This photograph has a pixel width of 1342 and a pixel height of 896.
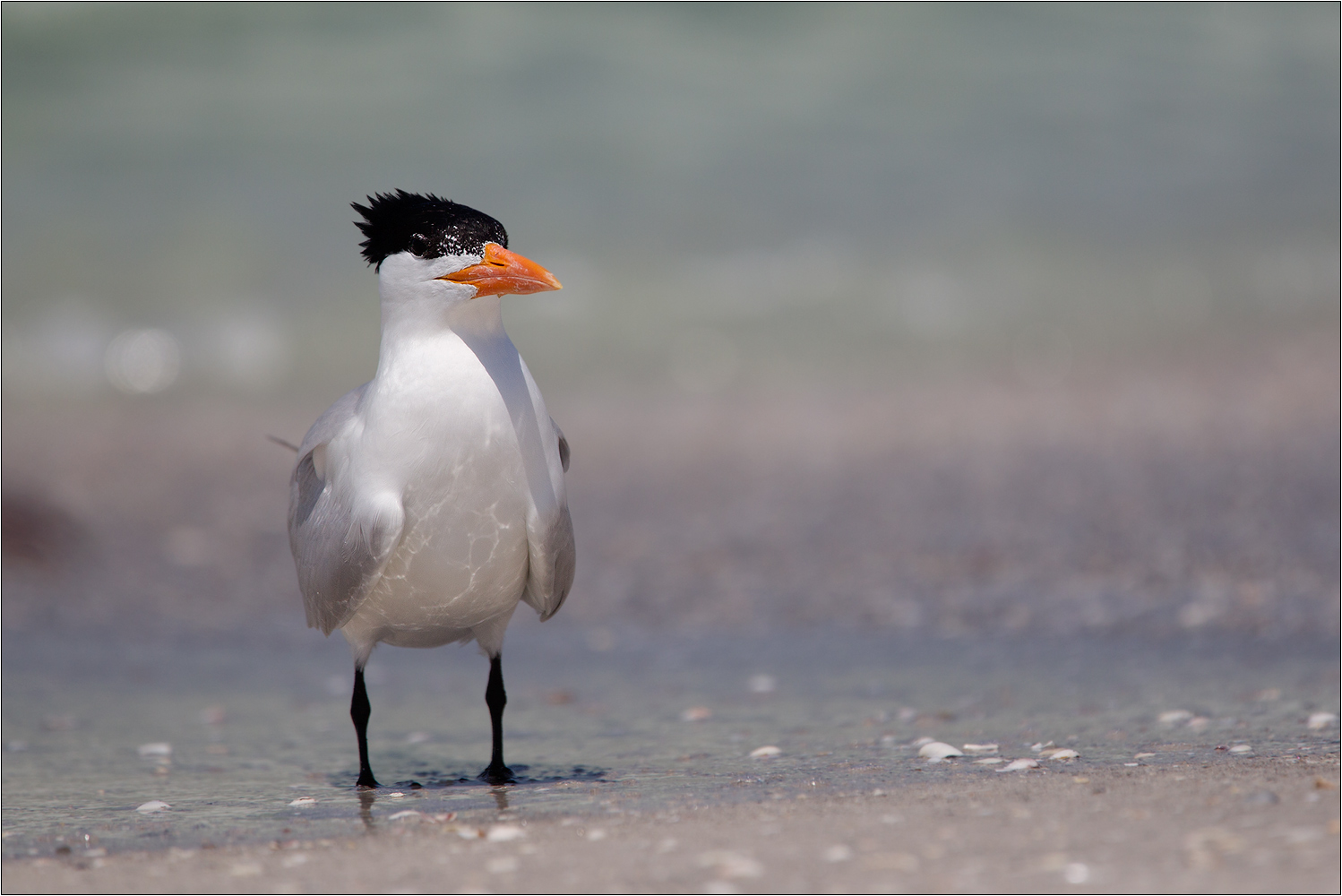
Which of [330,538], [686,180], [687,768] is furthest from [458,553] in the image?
[686,180]

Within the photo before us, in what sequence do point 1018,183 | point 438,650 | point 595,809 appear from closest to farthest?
1. point 595,809
2. point 438,650
3. point 1018,183

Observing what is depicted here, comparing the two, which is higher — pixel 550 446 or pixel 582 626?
pixel 550 446

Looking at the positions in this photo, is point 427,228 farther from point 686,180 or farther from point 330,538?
point 686,180

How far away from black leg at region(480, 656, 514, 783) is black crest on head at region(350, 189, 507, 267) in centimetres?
123

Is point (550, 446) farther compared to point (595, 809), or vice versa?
point (550, 446)

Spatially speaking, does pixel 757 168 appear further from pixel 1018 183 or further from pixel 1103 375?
pixel 1103 375

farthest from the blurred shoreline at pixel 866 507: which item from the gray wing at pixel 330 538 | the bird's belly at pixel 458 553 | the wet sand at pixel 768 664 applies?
the bird's belly at pixel 458 553

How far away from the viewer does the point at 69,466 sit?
30.5 ft

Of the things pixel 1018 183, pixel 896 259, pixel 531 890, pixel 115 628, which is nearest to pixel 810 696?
pixel 531 890

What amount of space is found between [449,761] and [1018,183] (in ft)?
38.3

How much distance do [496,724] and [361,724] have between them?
1.30ft

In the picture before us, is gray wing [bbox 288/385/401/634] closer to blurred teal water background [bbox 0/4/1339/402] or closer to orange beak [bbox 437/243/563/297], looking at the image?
orange beak [bbox 437/243/563/297]

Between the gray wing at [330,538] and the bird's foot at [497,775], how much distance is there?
603 mm

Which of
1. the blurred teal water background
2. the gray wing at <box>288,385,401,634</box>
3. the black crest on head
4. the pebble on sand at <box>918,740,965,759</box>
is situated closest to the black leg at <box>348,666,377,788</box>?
the gray wing at <box>288,385,401,634</box>
